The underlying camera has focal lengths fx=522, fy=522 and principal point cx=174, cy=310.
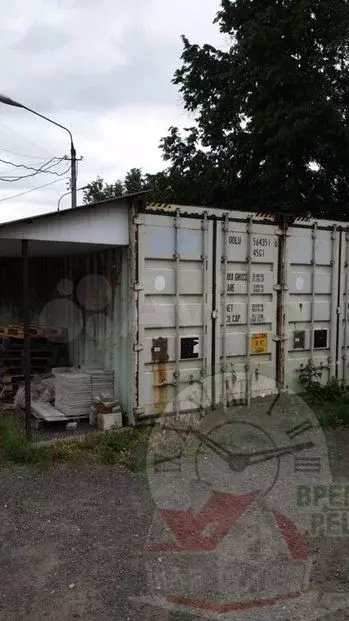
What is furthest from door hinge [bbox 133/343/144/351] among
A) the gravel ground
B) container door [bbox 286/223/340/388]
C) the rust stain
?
container door [bbox 286/223/340/388]

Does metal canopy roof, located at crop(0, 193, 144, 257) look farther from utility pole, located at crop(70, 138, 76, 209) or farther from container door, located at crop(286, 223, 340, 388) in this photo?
utility pole, located at crop(70, 138, 76, 209)

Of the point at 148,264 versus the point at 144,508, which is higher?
the point at 148,264

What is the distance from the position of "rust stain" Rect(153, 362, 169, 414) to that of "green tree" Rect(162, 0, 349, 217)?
7298 mm

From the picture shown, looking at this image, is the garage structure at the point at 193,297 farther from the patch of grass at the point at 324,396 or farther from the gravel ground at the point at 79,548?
the gravel ground at the point at 79,548

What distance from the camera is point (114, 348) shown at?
721 centimetres

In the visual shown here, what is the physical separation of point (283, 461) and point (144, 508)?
192cm

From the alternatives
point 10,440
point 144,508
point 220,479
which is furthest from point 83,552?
point 10,440

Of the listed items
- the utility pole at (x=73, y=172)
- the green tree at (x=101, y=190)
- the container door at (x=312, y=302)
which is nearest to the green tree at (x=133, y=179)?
the green tree at (x=101, y=190)

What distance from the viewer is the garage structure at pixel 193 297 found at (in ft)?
21.5

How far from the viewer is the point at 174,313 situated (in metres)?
6.84

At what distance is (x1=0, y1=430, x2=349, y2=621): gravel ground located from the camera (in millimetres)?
3219

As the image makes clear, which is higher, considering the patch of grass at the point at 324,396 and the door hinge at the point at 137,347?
the door hinge at the point at 137,347

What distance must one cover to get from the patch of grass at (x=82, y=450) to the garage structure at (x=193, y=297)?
0.54 m

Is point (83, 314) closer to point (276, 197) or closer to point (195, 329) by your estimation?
point (195, 329)
